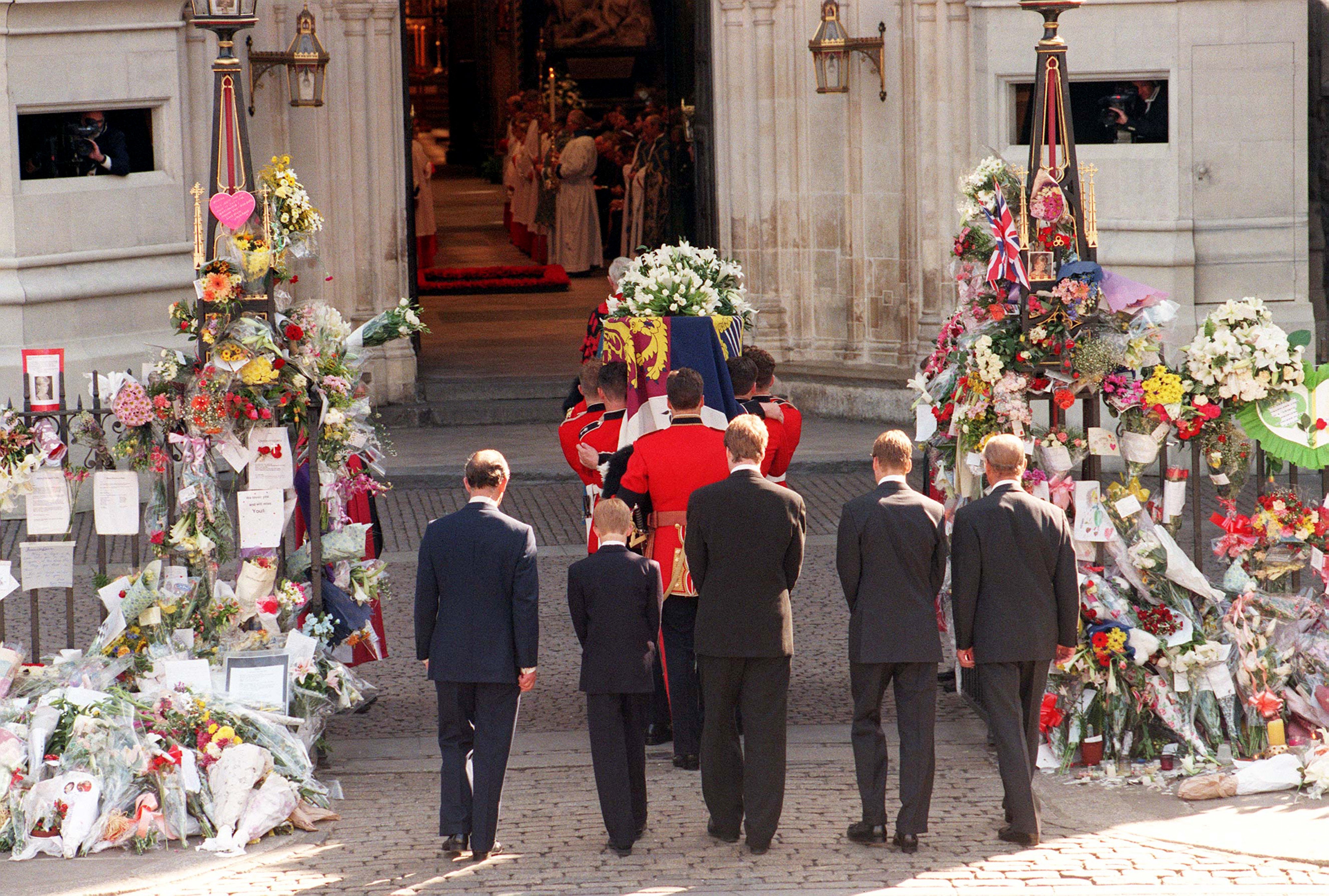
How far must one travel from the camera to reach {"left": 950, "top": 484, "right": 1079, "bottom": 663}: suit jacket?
6801 mm

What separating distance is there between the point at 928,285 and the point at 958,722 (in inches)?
278

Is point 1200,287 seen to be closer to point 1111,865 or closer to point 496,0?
point 1111,865

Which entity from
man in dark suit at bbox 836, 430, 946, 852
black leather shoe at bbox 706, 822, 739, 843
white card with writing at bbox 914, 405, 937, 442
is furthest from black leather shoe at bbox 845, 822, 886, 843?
white card with writing at bbox 914, 405, 937, 442

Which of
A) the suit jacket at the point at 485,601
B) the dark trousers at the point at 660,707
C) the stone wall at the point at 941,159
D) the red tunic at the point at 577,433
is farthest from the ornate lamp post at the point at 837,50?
the suit jacket at the point at 485,601

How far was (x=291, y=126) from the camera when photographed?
1505cm

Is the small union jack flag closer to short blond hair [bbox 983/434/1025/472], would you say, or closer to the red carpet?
short blond hair [bbox 983/434/1025/472]

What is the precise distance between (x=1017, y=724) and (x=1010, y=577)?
21.4 inches

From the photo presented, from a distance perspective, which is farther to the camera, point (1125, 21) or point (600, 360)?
point (1125, 21)

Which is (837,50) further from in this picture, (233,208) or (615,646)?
(615,646)

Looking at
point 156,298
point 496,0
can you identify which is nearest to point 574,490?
point 156,298

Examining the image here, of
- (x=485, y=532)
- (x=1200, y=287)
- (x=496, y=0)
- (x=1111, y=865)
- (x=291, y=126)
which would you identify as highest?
(x=496, y=0)

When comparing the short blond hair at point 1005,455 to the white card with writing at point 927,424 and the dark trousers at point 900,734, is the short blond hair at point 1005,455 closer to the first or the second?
the dark trousers at point 900,734

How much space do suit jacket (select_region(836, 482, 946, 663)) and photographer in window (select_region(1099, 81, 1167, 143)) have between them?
7564mm

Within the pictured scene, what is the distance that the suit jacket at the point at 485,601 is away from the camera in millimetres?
6660
